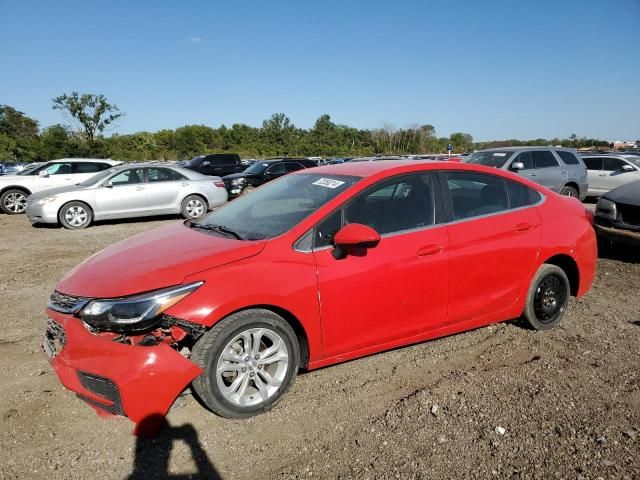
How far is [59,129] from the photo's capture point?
45312 mm

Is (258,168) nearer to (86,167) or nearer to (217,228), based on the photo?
(86,167)

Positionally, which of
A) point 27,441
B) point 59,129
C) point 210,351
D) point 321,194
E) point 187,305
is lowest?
point 27,441

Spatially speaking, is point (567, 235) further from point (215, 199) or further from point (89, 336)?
point (215, 199)

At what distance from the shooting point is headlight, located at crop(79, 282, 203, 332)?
2.76 meters

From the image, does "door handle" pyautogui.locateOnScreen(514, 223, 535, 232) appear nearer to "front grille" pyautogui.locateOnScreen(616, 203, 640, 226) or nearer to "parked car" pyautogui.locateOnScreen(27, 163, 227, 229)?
"front grille" pyautogui.locateOnScreen(616, 203, 640, 226)

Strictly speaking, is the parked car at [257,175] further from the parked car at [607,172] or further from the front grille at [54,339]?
the front grille at [54,339]

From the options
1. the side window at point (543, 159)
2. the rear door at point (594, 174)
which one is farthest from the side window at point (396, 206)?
the rear door at point (594, 174)

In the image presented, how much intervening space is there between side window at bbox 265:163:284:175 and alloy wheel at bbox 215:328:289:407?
649 inches

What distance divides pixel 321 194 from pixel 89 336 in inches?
71.9

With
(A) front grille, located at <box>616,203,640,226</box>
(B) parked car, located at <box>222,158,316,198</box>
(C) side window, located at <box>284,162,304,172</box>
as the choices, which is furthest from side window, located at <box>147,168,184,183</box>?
(A) front grille, located at <box>616,203,640,226</box>

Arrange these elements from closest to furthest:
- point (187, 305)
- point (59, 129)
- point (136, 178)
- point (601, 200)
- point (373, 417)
Result: point (187, 305), point (373, 417), point (601, 200), point (136, 178), point (59, 129)

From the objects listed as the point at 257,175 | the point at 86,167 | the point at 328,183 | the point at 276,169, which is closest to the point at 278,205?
the point at 328,183

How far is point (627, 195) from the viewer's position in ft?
22.9

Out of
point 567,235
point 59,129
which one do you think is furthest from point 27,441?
point 59,129
